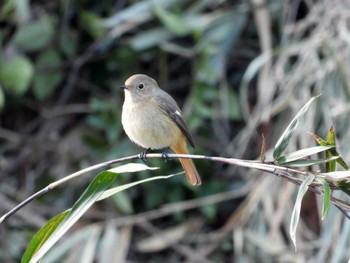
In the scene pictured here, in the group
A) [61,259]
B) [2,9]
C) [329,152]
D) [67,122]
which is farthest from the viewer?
[67,122]

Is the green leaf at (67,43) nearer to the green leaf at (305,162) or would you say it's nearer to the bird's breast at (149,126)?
the bird's breast at (149,126)

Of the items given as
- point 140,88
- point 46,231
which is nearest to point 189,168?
point 140,88

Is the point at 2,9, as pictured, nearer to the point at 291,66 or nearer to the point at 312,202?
the point at 291,66

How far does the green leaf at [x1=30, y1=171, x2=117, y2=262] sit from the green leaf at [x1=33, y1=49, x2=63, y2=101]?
374cm

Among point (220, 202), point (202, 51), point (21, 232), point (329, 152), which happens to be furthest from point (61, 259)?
point (329, 152)

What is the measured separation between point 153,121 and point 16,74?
2.10 m

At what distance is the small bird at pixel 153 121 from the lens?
386cm

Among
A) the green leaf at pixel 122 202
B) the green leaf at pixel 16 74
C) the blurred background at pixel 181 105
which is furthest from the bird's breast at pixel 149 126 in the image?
the green leaf at pixel 16 74

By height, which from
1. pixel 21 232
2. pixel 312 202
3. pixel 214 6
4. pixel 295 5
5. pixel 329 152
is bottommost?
pixel 329 152

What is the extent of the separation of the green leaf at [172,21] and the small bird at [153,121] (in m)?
1.40

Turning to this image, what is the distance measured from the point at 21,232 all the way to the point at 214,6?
2.16 m

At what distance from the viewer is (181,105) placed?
241 inches

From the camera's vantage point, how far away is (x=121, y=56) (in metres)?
5.98

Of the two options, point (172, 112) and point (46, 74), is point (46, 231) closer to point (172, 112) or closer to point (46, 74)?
point (172, 112)
